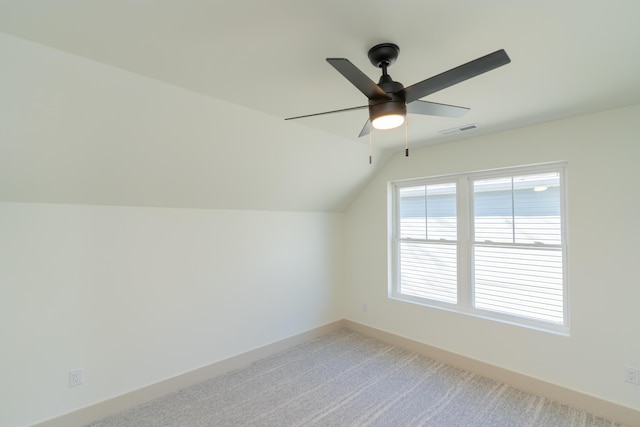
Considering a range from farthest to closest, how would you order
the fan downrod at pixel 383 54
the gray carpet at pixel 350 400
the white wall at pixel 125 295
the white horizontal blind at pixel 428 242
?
the white horizontal blind at pixel 428 242 → the gray carpet at pixel 350 400 → the white wall at pixel 125 295 → the fan downrod at pixel 383 54

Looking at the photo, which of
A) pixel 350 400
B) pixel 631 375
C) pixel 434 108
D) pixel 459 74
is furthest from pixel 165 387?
pixel 631 375

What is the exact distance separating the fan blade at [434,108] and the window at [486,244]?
183 cm

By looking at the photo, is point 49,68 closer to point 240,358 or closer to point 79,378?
point 79,378

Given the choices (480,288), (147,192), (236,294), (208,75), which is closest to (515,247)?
(480,288)

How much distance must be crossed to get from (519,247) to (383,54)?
2.67 m

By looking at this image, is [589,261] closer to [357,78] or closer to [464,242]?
[464,242]

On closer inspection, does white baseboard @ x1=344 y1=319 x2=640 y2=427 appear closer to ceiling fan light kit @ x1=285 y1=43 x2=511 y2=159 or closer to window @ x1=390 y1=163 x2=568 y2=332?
window @ x1=390 y1=163 x2=568 y2=332

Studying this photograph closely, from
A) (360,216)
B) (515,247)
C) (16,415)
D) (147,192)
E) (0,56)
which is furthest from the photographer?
(360,216)

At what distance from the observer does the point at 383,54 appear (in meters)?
1.72

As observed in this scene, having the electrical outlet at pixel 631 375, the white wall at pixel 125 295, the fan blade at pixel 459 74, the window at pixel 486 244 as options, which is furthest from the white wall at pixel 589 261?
the white wall at pixel 125 295

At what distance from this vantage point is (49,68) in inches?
70.0

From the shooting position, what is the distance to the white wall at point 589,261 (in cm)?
254

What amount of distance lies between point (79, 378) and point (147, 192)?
163cm

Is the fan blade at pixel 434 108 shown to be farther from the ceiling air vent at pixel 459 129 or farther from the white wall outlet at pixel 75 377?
the white wall outlet at pixel 75 377
